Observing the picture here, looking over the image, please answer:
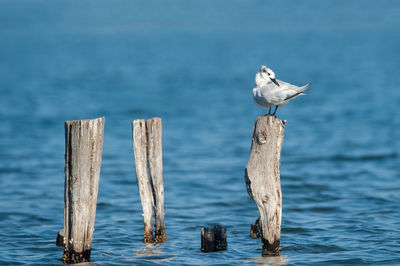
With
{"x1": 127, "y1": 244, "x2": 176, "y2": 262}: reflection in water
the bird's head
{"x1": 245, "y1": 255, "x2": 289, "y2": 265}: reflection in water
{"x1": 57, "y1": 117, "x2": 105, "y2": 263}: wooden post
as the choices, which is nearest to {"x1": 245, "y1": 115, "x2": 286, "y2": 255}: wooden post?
{"x1": 245, "y1": 255, "x2": 289, "y2": 265}: reflection in water

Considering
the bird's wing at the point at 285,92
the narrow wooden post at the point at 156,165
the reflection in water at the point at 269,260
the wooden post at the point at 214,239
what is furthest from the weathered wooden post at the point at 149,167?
the bird's wing at the point at 285,92

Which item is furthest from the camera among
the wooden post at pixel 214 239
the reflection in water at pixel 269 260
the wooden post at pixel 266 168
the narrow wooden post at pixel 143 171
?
the narrow wooden post at pixel 143 171

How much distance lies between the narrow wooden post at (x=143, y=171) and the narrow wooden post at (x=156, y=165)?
0.29 ft

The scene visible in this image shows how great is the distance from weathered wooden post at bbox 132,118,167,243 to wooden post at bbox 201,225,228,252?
3.46ft

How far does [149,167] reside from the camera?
Result: 11773 millimetres

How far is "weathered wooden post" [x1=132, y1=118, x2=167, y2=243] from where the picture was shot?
11.5 metres

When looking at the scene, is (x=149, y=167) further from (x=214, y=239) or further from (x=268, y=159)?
(x=268, y=159)

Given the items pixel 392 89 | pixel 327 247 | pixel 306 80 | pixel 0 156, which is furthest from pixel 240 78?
pixel 327 247

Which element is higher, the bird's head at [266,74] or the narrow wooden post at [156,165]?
the bird's head at [266,74]

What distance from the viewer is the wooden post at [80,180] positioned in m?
9.72

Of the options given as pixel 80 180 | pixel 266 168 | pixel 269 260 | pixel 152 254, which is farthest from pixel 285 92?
pixel 152 254

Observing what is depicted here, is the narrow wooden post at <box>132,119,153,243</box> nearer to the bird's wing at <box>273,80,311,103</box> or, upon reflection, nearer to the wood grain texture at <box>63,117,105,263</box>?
the wood grain texture at <box>63,117,105,263</box>

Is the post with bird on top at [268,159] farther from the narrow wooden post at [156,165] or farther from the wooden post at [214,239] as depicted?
the narrow wooden post at [156,165]

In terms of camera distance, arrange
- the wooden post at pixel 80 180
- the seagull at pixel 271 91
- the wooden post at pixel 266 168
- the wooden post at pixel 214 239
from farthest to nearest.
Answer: the wooden post at pixel 214 239
the seagull at pixel 271 91
the wooden post at pixel 266 168
the wooden post at pixel 80 180
